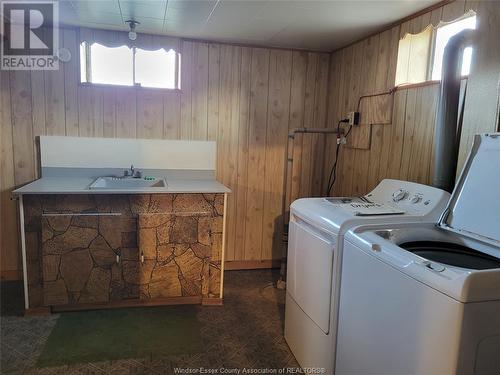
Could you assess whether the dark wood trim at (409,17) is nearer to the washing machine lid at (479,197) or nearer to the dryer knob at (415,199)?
the washing machine lid at (479,197)

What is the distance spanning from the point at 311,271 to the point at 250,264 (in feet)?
5.48

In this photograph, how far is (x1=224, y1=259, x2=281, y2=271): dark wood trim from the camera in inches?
143

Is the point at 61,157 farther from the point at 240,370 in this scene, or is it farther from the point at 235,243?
the point at 240,370

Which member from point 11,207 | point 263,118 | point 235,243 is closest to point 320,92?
point 263,118

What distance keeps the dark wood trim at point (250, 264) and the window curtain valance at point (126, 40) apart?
6.38 ft

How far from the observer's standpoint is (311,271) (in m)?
2.06

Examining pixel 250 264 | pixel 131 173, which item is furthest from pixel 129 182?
pixel 250 264

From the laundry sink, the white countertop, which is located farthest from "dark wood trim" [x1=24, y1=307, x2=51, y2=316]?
the laundry sink

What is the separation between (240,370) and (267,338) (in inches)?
15.1

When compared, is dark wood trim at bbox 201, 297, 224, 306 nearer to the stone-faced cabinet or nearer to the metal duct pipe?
the stone-faced cabinet

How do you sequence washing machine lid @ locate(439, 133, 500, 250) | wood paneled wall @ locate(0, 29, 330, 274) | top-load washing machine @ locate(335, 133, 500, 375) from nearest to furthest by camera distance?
top-load washing machine @ locate(335, 133, 500, 375) → washing machine lid @ locate(439, 133, 500, 250) → wood paneled wall @ locate(0, 29, 330, 274)

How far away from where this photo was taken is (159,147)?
130 inches

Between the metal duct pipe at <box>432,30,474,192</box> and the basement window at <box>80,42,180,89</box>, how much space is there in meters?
2.11

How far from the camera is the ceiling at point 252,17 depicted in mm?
2328
